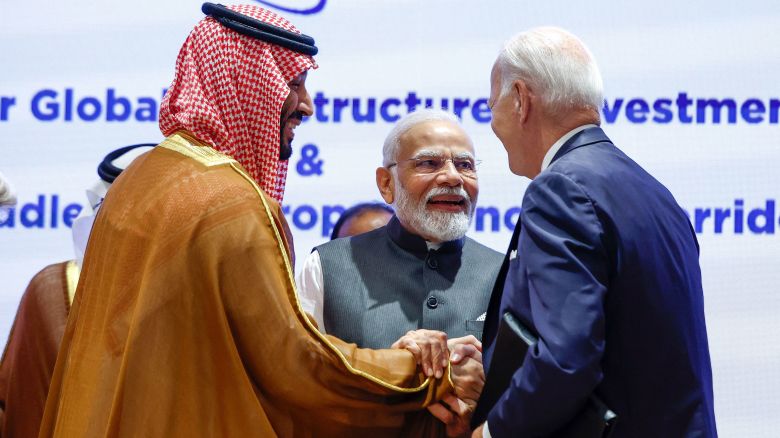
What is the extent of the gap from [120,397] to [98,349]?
169mm

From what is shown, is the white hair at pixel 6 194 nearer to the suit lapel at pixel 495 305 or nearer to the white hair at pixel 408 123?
the suit lapel at pixel 495 305

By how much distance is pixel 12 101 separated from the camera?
17.4 ft

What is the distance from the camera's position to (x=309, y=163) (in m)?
5.17

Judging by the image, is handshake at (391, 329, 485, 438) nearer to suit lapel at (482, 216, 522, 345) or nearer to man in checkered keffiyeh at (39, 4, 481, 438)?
man in checkered keffiyeh at (39, 4, 481, 438)

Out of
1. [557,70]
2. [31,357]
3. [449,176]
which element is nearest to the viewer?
[557,70]

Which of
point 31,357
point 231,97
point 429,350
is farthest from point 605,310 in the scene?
point 31,357

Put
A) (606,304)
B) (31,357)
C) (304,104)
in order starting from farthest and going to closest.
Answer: (31,357), (304,104), (606,304)

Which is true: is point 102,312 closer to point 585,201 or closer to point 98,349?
point 98,349

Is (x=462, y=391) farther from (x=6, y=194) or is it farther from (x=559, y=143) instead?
(x=6, y=194)

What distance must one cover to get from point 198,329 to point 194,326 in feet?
0.04

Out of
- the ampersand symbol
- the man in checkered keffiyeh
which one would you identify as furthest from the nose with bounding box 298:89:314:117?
the ampersand symbol

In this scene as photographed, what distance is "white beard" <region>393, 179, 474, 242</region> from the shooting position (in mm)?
3994

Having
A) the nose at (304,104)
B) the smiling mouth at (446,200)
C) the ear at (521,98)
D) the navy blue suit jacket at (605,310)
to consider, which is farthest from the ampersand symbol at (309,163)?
the navy blue suit jacket at (605,310)

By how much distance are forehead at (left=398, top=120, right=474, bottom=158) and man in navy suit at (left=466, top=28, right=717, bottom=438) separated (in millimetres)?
1276
